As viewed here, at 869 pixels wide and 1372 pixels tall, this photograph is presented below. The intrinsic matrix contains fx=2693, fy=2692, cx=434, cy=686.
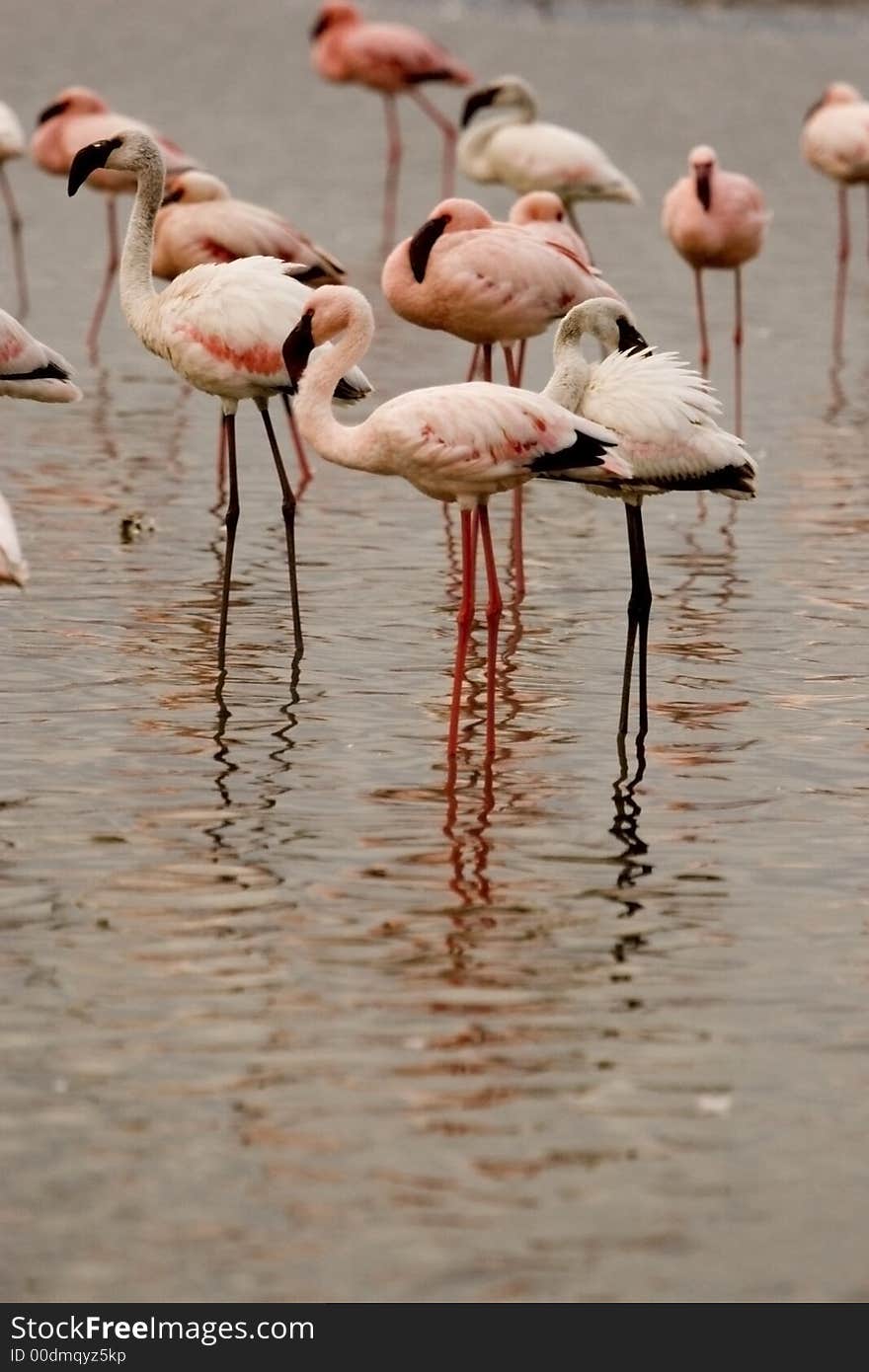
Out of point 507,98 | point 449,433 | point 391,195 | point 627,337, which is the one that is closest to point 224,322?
point 627,337

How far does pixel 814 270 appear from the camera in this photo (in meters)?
21.2

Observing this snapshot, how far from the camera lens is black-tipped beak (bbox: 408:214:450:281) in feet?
34.1

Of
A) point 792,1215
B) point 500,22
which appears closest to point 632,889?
point 792,1215

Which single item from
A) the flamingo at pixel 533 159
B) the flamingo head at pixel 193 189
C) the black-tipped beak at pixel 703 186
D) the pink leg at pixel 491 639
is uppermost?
the flamingo at pixel 533 159

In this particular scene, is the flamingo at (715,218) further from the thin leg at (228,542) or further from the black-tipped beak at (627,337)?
the black-tipped beak at (627,337)

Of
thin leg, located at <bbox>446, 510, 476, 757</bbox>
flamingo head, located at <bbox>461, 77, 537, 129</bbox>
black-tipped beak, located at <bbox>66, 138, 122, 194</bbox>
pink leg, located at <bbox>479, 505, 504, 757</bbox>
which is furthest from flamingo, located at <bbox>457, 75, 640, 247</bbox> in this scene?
thin leg, located at <bbox>446, 510, 476, 757</bbox>

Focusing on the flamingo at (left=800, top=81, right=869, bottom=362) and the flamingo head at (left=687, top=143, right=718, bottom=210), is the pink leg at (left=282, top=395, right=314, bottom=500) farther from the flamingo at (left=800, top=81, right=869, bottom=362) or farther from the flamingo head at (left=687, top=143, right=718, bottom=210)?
the flamingo at (left=800, top=81, right=869, bottom=362)

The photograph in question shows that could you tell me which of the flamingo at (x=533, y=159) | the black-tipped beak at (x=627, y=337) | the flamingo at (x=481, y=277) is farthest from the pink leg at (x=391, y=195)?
the black-tipped beak at (x=627, y=337)

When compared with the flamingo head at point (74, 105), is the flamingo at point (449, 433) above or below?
below

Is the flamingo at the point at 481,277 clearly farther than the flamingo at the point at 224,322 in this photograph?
Yes

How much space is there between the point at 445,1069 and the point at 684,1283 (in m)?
1.06

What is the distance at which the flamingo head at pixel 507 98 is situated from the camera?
16.4 meters

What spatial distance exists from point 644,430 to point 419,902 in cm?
210
